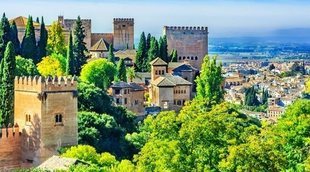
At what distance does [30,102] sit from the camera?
41531 millimetres

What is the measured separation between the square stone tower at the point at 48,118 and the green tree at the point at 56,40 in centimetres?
2601

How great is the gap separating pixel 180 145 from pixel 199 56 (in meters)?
49.4

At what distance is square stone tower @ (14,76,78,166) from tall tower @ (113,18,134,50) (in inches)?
1533

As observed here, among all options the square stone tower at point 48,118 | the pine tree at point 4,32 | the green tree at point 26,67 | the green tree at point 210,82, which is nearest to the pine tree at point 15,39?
the pine tree at point 4,32

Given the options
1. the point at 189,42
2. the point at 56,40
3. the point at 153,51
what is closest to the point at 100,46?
the point at 56,40

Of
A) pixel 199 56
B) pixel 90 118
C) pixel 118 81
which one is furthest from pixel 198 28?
pixel 90 118

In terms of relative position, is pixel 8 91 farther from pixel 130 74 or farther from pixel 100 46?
pixel 100 46

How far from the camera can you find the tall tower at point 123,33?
80.9m

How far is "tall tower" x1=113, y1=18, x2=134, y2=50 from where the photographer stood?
8094 cm

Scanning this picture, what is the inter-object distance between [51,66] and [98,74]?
12.3 feet

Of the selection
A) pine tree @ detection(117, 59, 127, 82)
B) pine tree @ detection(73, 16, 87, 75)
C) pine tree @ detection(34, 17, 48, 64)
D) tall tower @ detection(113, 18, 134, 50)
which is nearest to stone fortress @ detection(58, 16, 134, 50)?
tall tower @ detection(113, 18, 134, 50)

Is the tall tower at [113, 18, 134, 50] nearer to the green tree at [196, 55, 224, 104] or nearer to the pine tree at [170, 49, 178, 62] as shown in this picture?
the pine tree at [170, 49, 178, 62]

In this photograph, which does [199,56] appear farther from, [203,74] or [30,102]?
[30,102]

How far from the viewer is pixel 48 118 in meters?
40.4
